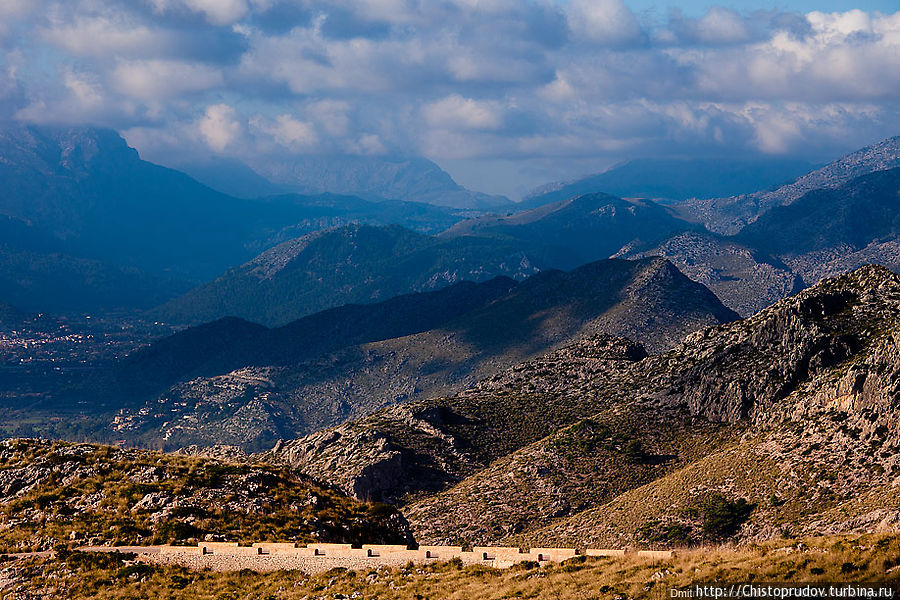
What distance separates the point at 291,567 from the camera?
58250 mm

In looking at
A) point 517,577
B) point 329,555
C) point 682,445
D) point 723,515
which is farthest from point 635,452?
point 517,577

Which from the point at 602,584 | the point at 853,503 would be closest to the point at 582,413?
the point at 853,503

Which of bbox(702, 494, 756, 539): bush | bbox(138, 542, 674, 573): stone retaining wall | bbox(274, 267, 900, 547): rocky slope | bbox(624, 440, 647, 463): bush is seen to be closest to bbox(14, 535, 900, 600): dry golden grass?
bbox(138, 542, 674, 573): stone retaining wall

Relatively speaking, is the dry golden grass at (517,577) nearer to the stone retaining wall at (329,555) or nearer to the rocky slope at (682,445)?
the stone retaining wall at (329,555)

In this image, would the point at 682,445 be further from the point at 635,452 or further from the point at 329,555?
the point at 329,555

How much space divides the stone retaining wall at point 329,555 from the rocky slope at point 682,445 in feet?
155

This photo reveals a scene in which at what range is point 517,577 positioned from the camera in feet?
167

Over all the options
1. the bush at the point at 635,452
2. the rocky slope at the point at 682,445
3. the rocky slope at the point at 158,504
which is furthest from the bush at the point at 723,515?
the rocky slope at the point at 158,504

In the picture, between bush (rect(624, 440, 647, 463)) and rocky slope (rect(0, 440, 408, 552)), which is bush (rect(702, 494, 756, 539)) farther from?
rocky slope (rect(0, 440, 408, 552))

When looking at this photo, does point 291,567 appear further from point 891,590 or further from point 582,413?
point 582,413

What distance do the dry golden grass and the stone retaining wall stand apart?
1.02m

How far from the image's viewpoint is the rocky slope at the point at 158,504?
2554 inches

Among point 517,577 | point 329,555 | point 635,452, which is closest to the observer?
point 517,577

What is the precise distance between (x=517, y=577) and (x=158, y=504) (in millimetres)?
30370
